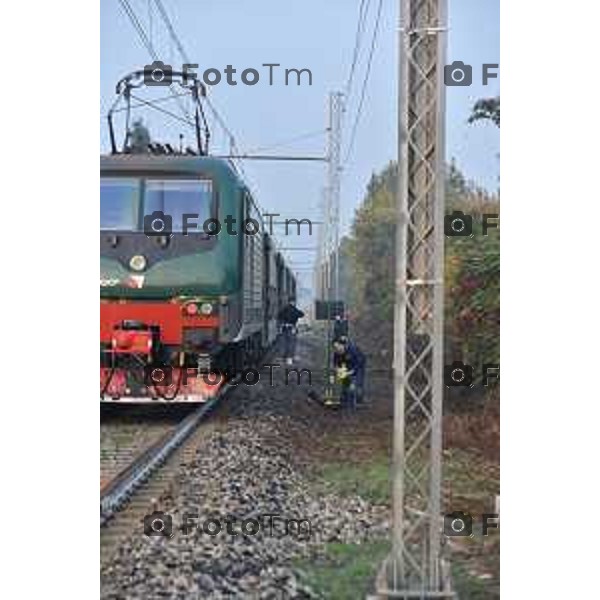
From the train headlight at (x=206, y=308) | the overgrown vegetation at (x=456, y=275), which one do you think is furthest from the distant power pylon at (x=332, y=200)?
the train headlight at (x=206, y=308)

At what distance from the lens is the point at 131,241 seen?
21.7ft

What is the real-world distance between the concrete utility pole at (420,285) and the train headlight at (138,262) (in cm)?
299

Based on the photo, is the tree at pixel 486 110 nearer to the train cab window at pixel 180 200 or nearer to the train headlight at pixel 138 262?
the train cab window at pixel 180 200

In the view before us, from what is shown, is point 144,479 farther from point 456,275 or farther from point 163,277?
point 456,275

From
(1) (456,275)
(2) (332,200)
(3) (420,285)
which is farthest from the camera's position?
(2) (332,200)

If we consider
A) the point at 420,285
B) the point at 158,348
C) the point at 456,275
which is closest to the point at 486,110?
the point at 456,275

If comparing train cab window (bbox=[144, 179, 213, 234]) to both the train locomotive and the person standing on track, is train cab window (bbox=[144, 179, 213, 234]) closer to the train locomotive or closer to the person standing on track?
the train locomotive

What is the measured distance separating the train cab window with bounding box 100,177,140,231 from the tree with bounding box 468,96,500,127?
259 cm

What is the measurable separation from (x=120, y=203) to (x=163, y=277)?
0.70 meters

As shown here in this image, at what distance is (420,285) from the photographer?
4.16 m

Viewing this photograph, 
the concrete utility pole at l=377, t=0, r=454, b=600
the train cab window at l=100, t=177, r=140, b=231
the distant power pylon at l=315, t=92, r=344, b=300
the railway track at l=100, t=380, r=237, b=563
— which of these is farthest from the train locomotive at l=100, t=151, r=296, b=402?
the concrete utility pole at l=377, t=0, r=454, b=600

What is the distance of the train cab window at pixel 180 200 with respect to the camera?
6.45m
